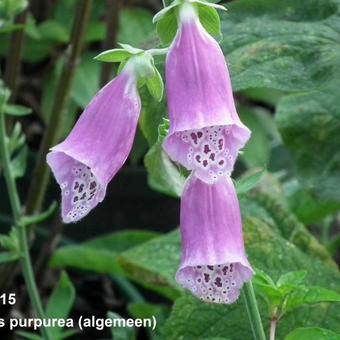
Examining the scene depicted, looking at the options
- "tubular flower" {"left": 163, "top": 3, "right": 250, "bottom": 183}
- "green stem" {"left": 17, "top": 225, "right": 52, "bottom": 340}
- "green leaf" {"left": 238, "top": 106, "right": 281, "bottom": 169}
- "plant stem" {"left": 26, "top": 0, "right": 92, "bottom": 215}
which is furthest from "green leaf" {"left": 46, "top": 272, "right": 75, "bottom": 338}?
"green leaf" {"left": 238, "top": 106, "right": 281, "bottom": 169}

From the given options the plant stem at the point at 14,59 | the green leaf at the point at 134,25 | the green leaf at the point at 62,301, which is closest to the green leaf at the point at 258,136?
the green leaf at the point at 134,25

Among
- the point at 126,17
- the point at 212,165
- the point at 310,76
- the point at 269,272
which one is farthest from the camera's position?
the point at 126,17

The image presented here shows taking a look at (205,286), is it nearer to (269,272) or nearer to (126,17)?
(269,272)

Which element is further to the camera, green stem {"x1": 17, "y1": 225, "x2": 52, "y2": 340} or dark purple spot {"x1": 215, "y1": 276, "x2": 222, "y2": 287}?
green stem {"x1": 17, "y1": 225, "x2": 52, "y2": 340}

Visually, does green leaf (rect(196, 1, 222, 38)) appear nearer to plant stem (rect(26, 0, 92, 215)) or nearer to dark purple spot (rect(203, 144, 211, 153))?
dark purple spot (rect(203, 144, 211, 153))

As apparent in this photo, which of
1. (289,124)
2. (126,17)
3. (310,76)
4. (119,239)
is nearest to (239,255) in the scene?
(310,76)

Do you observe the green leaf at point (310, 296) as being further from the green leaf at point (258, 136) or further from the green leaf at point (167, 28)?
the green leaf at point (258, 136)
